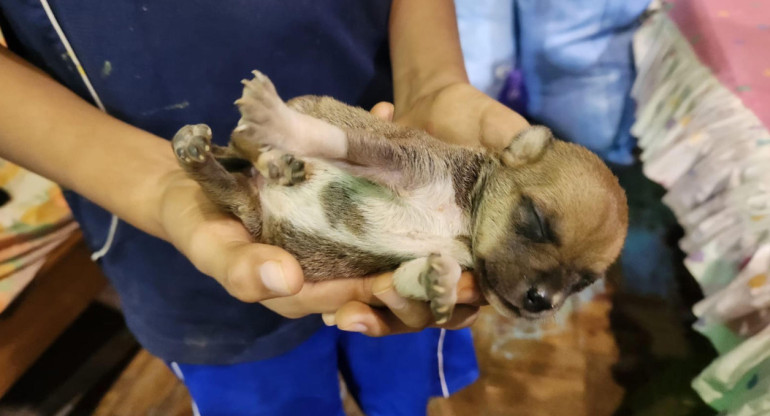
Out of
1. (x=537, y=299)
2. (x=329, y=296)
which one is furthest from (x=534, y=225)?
(x=329, y=296)

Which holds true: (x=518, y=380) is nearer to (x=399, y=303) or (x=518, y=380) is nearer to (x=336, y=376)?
(x=336, y=376)

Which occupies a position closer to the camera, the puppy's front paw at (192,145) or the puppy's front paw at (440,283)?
the puppy's front paw at (440,283)

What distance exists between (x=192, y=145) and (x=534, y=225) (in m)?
0.86

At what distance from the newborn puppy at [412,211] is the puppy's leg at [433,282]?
0.05ft

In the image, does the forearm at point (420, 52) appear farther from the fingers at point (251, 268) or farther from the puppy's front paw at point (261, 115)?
the fingers at point (251, 268)

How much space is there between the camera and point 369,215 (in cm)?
129

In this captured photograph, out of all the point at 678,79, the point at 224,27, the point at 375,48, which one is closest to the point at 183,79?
the point at 224,27

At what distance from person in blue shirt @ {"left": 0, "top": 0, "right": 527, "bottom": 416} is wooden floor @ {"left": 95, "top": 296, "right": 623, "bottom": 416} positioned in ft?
3.20

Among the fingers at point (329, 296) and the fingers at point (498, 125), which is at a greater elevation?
the fingers at point (498, 125)

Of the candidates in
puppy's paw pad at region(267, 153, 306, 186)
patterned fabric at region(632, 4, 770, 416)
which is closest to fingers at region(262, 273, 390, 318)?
puppy's paw pad at region(267, 153, 306, 186)

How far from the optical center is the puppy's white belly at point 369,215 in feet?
4.18

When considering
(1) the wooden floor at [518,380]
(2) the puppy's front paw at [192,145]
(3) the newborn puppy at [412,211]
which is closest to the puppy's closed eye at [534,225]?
(3) the newborn puppy at [412,211]

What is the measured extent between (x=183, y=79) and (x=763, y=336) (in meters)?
2.11

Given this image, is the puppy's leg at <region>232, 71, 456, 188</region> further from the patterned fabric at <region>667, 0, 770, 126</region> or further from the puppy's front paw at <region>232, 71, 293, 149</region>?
the patterned fabric at <region>667, 0, 770, 126</region>
